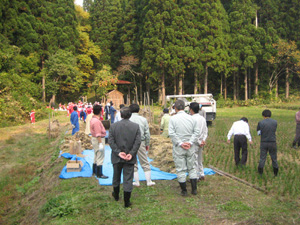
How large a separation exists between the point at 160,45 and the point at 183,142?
26.6 metres

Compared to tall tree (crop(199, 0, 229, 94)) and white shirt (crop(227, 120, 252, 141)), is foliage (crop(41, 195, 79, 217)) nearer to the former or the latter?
white shirt (crop(227, 120, 252, 141))

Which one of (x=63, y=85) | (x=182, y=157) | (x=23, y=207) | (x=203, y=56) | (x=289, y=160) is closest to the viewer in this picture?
(x=182, y=157)

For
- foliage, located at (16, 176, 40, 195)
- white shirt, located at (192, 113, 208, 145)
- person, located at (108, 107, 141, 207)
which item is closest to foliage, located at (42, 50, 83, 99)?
foliage, located at (16, 176, 40, 195)

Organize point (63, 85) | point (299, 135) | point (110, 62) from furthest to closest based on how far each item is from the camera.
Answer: point (110, 62), point (63, 85), point (299, 135)

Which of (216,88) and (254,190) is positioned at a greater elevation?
(216,88)

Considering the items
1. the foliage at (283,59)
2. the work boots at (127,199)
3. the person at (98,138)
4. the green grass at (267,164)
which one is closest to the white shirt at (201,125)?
the green grass at (267,164)

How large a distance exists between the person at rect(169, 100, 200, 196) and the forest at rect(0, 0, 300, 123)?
23624 mm

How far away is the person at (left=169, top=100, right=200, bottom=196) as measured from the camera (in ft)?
17.0

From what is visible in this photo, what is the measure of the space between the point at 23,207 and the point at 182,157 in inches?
Result: 154

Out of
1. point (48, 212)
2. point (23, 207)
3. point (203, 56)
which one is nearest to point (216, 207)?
point (48, 212)

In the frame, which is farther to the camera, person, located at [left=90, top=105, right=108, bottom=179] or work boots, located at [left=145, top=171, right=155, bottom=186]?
person, located at [left=90, top=105, right=108, bottom=179]

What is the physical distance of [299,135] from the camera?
10234 millimetres

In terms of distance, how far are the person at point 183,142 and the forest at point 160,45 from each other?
77.5 ft

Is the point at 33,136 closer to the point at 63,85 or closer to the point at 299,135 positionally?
the point at 299,135
